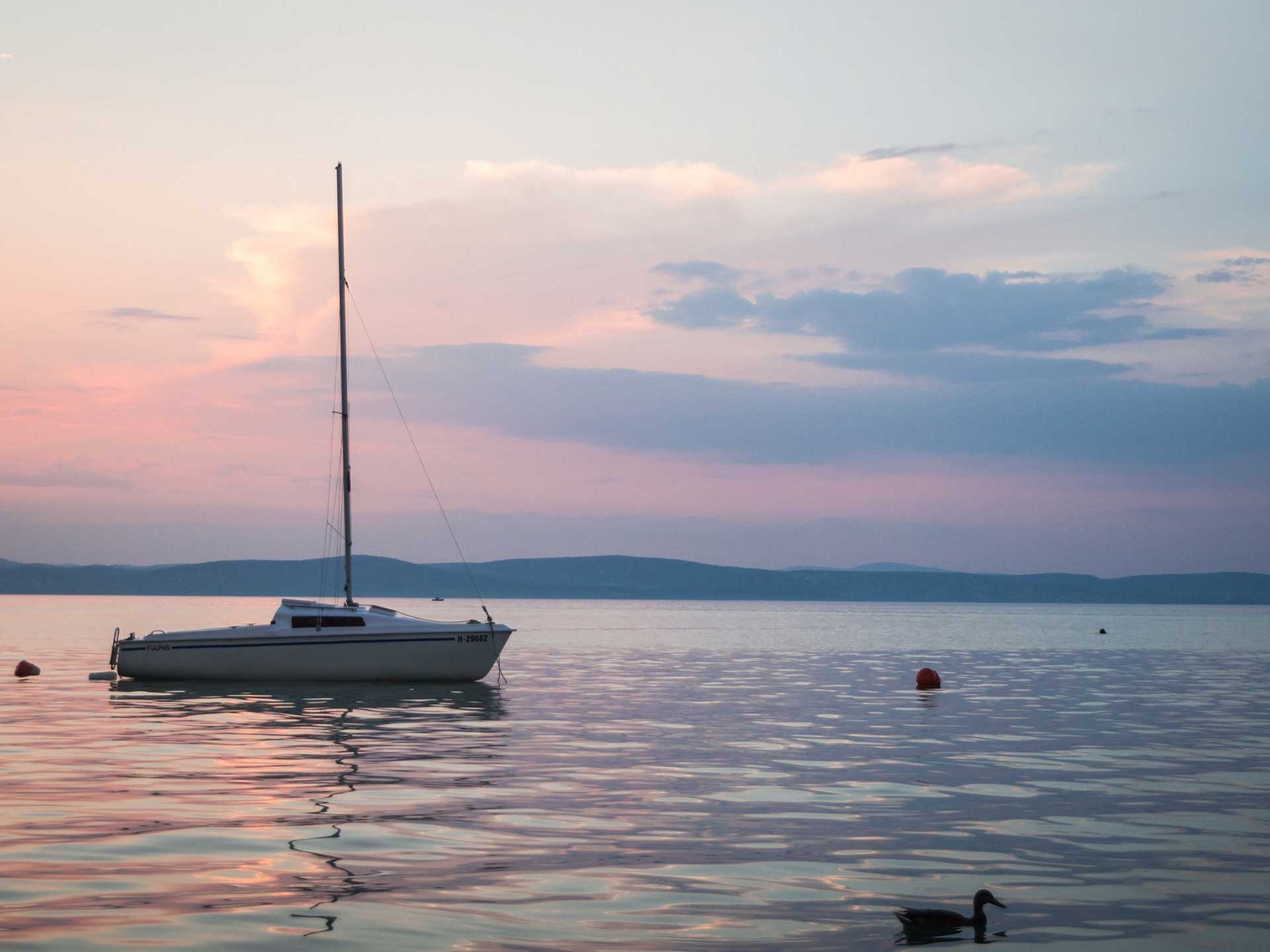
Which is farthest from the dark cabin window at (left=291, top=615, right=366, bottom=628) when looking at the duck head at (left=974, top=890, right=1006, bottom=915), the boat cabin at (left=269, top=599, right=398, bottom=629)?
the duck head at (left=974, top=890, right=1006, bottom=915)

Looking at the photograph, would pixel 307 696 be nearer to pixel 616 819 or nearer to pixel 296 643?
pixel 296 643

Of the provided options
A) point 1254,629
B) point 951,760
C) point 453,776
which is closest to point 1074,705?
point 951,760

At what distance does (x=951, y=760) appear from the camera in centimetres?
2575

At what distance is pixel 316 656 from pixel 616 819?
1029 inches

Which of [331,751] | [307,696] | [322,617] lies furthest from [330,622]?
[331,751]

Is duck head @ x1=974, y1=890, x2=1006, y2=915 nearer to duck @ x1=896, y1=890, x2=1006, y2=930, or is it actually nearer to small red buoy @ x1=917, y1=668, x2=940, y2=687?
duck @ x1=896, y1=890, x2=1006, y2=930

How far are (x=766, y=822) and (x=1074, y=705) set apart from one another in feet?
81.7

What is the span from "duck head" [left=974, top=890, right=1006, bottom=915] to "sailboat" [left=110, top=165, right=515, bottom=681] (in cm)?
3004

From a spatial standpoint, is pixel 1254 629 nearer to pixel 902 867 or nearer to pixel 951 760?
pixel 951 760

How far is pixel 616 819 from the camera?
1831 cm

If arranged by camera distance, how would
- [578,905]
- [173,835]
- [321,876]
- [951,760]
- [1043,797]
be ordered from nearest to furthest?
[578,905], [321,876], [173,835], [1043,797], [951,760]

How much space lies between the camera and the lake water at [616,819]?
12516mm

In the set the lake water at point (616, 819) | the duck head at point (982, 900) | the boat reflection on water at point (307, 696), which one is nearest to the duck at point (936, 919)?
the duck head at point (982, 900)

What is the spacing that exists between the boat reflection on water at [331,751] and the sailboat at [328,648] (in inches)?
21.3
